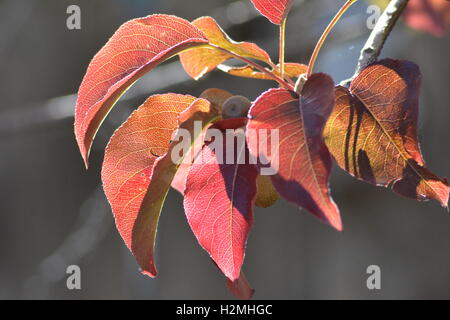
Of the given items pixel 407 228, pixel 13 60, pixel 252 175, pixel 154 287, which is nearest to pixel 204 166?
pixel 252 175

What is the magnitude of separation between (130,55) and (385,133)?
0.82 feet

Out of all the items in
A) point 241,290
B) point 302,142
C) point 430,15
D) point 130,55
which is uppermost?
point 430,15

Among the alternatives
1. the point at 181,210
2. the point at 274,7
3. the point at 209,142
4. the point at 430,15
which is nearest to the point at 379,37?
the point at 274,7

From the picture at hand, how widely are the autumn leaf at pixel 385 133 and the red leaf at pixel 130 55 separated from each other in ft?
0.53

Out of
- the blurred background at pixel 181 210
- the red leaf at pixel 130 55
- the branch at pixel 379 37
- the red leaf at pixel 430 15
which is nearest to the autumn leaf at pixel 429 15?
the red leaf at pixel 430 15

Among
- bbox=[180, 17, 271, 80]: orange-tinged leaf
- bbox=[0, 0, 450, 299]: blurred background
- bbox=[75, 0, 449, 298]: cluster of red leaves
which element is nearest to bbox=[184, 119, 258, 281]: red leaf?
bbox=[75, 0, 449, 298]: cluster of red leaves

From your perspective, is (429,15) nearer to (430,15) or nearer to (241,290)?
(430,15)

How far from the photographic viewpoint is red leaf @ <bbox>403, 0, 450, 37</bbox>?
3.91 feet

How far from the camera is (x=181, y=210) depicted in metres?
3.40

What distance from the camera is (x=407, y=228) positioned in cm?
287

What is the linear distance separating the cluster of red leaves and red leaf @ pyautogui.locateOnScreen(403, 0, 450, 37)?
0.64 m

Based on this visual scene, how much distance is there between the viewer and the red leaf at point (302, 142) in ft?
1.57

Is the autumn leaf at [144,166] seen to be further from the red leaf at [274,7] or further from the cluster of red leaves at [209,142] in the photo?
the red leaf at [274,7]

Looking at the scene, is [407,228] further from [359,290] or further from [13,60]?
[13,60]
